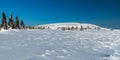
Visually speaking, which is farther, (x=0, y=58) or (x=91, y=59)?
(x=91, y=59)

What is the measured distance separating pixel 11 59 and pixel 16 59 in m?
0.25

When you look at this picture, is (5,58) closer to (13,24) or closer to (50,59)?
(50,59)

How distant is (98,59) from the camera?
11.3 metres

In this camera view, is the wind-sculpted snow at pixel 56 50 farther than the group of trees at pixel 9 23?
No

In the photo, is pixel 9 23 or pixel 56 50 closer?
pixel 56 50

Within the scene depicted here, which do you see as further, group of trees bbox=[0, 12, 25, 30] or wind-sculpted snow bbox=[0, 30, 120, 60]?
group of trees bbox=[0, 12, 25, 30]

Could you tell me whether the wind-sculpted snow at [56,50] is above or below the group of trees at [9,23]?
below

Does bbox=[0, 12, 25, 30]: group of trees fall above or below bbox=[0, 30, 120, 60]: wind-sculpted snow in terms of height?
above

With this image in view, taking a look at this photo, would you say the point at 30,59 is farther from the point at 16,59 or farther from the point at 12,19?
the point at 12,19

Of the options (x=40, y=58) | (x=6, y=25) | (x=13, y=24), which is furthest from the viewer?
(x=13, y=24)

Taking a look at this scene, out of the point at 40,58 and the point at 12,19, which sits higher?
the point at 12,19

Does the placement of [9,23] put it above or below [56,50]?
above

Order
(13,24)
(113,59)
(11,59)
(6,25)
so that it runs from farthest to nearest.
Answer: (13,24) → (6,25) → (113,59) → (11,59)

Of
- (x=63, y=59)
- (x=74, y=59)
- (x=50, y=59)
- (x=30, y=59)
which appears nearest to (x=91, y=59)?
(x=74, y=59)
